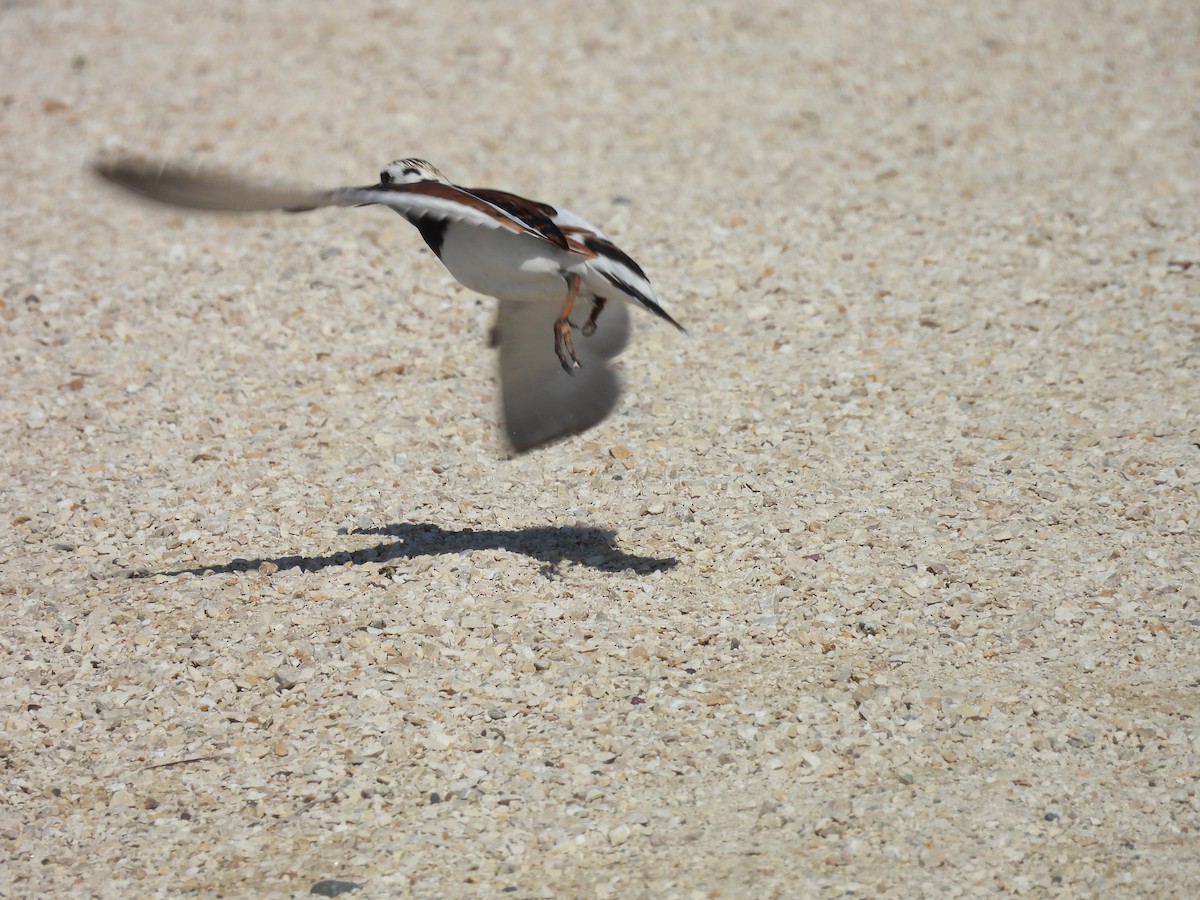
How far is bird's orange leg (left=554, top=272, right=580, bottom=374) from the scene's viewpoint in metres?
5.17

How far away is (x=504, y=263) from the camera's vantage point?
515 centimetres

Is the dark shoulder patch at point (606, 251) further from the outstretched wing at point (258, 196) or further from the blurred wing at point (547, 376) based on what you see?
the blurred wing at point (547, 376)

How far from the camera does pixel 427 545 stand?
5555mm

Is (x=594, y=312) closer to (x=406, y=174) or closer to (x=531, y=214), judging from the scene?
(x=531, y=214)

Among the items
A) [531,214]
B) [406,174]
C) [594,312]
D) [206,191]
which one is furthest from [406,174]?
[206,191]

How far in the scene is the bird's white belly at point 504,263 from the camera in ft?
16.7

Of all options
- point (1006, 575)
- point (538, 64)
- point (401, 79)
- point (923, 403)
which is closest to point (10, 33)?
point (401, 79)

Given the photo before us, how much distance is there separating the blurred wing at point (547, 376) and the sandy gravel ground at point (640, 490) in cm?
41

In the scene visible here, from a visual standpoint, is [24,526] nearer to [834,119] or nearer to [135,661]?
[135,661]

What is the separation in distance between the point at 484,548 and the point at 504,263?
1135mm

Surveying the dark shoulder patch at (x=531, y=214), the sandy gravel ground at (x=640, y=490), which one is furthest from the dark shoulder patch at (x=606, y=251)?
the sandy gravel ground at (x=640, y=490)

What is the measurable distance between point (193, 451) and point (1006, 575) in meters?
3.50

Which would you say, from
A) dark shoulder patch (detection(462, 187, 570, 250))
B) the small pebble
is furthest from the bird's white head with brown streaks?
the small pebble

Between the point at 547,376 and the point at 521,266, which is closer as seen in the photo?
the point at 521,266
